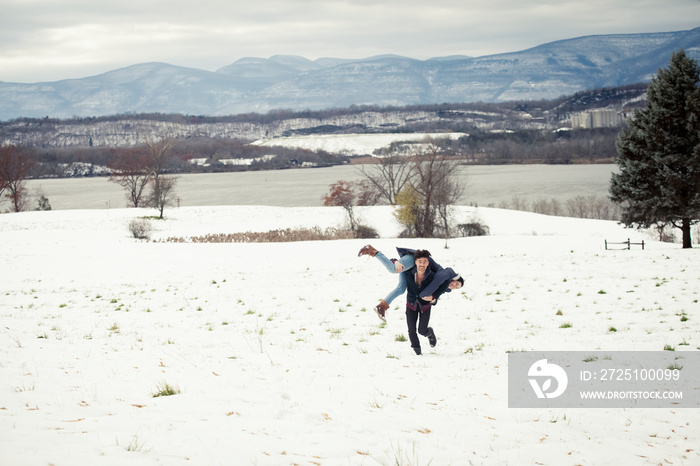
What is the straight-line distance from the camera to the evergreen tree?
1038 inches

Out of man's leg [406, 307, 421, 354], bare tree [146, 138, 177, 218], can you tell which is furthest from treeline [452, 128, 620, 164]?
man's leg [406, 307, 421, 354]

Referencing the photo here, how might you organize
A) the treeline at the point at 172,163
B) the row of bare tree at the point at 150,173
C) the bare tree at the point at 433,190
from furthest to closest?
the treeline at the point at 172,163 → the row of bare tree at the point at 150,173 → the bare tree at the point at 433,190

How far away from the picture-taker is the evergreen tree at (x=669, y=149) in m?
26.4

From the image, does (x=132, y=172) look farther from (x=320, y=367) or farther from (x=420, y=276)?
(x=420, y=276)

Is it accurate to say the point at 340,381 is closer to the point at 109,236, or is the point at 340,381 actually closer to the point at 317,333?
the point at 317,333

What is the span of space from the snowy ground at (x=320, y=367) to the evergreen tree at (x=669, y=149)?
675 centimetres

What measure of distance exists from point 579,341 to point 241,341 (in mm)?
5819

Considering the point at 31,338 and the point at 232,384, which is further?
the point at 31,338

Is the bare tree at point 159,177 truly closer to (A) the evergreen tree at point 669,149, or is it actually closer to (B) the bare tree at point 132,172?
(B) the bare tree at point 132,172

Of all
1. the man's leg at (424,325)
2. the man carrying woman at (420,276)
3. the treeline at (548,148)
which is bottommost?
the man's leg at (424,325)

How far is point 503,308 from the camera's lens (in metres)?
13.0

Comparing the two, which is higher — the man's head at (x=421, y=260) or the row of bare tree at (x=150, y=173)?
the row of bare tree at (x=150, y=173)

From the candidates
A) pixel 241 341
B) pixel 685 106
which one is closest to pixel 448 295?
pixel 241 341

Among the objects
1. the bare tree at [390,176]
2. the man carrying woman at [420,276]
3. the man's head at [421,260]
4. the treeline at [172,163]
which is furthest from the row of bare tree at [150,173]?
the treeline at [172,163]
